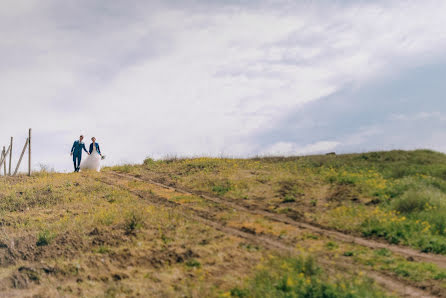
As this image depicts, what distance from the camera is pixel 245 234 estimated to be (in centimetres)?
1191

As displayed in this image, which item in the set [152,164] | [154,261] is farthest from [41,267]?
[152,164]

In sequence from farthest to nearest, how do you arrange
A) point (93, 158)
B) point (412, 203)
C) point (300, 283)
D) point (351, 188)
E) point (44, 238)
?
point (93, 158) < point (351, 188) < point (412, 203) < point (44, 238) < point (300, 283)

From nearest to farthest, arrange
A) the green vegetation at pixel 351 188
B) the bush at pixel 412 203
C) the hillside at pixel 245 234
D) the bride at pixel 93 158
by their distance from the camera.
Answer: the hillside at pixel 245 234 → the green vegetation at pixel 351 188 → the bush at pixel 412 203 → the bride at pixel 93 158

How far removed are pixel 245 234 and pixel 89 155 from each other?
17.5 meters

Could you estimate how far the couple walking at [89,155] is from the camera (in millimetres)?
26156

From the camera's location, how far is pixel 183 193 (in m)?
17.7

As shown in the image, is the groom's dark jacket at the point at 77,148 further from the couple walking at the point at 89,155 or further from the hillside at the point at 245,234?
the hillside at the point at 245,234

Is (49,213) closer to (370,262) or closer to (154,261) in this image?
(154,261)

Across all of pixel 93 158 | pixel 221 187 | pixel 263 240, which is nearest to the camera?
pixel 263 240

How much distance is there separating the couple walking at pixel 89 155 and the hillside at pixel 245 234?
19.2 ft

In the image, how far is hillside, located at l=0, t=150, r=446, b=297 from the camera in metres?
9.09

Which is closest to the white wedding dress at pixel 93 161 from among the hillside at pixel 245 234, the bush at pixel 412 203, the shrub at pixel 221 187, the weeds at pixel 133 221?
the hillside at pixel 245 234

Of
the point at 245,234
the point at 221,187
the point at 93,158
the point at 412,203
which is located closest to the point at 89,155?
the point at 93,158

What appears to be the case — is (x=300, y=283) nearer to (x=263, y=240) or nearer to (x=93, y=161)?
(x=263, y=240)
